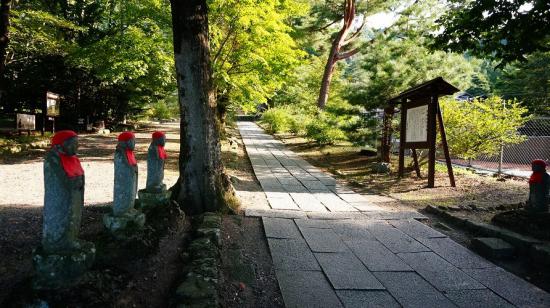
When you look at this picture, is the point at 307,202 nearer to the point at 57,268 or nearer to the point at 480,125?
the point at 57,268

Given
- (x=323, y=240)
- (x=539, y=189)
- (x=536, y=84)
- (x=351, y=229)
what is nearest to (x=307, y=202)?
(x=351, y=229)

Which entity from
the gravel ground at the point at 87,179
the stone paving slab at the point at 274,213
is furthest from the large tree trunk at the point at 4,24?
the stone paving slab at the point at 274,213

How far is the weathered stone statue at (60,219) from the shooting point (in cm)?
216

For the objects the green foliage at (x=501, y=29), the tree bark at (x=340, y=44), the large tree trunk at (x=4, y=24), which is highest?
the tree bark at (x=340, y=44)

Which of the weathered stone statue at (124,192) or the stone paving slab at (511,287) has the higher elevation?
the weathered stone statue at (124,192)

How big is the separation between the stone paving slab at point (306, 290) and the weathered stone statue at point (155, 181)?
1761 mm

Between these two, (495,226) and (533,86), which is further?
(533,86)

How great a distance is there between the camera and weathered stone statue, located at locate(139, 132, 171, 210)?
414cm

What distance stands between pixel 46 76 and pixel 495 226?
18.8 metres

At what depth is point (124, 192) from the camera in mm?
3223

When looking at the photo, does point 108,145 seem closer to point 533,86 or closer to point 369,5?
point 369,5

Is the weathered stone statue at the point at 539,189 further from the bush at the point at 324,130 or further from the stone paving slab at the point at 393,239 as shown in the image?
the bush at the point at 324,130

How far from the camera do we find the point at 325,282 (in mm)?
3309

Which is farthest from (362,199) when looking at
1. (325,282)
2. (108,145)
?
(108,145)
